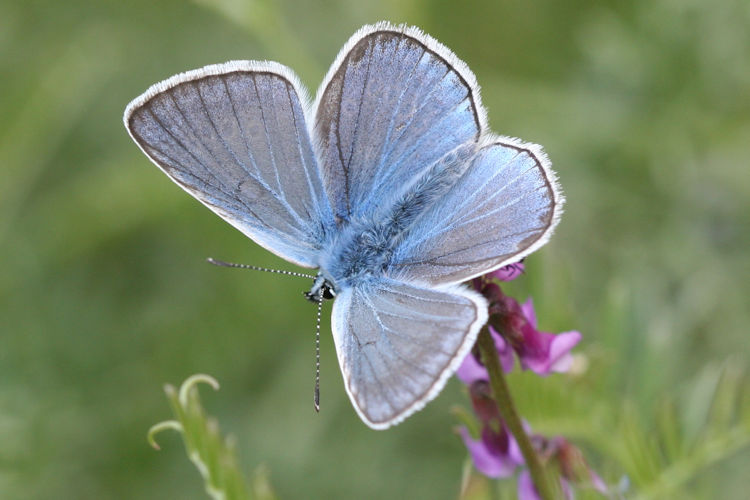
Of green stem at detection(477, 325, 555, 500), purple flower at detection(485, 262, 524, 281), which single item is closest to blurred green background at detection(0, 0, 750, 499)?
purple flower at detection(485, 262, 524, 281)

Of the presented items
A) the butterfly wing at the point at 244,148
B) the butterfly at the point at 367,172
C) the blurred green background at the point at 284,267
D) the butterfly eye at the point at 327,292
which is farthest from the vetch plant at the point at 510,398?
the blurred green background at the point at 284,267

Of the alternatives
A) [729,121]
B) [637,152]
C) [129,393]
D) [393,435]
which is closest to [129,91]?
[129,393]

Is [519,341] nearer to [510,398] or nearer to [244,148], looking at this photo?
[510,398]

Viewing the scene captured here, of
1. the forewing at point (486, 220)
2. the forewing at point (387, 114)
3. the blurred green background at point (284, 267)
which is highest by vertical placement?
the forewing at point (387, 114)

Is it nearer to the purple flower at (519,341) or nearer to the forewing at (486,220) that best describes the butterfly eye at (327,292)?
the forewing at (486,220)

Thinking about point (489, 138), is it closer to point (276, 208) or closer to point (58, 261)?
point (276, 208)

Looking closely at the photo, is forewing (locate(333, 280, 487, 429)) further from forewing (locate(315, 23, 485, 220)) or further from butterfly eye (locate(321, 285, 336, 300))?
forewing (locate(315, 23, 485, 220))

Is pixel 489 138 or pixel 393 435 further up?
pixel 489 138
